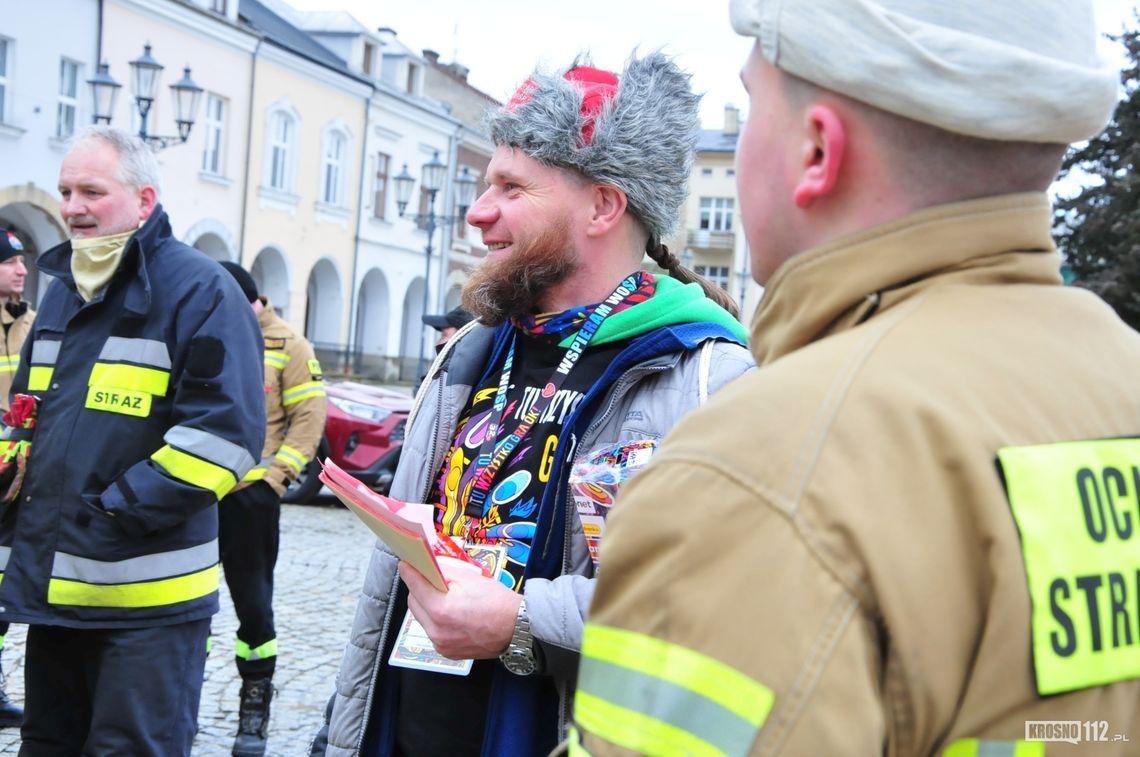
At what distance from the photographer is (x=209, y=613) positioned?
3531 millimetres

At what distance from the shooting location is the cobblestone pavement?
17.8 feet

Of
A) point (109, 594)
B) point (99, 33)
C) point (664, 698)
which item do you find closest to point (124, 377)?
point (109, 594)

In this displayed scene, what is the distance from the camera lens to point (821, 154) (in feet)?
3.84

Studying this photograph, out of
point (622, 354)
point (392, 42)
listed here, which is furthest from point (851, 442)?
point (392, 42)

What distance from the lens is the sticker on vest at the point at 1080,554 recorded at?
1028 mm

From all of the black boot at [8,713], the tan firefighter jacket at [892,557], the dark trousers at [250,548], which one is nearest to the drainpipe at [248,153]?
the dark trousers at [250,548]

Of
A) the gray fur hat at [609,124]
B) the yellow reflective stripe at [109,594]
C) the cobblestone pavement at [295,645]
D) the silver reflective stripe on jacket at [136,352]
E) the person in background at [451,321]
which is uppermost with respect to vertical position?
the gray fur hat at [609,124]

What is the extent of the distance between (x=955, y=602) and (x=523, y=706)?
55.2 inches

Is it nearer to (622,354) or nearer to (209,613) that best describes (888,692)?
(622,354)

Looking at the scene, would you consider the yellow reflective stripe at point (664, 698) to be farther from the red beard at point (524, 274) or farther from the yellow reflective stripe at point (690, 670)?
the red beard at point (524, 274)

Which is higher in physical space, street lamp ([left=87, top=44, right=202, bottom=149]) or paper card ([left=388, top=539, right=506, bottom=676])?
street lamp ([left=87, top=44, right=202, bottom=149])

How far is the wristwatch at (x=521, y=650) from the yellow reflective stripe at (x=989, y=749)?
47.4 inches

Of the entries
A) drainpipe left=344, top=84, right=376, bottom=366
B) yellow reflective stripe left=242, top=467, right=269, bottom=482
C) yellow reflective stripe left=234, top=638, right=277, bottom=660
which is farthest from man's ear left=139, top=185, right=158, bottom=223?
drainpipe left=344, top=84, right=376, bottom=366

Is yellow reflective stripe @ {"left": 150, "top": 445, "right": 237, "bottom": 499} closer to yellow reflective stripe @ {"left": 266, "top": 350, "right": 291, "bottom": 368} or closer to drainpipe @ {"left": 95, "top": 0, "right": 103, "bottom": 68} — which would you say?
yellow reflective stripe @ {"left": 266, "top": 350, "right": 291, "bottom": 368}
